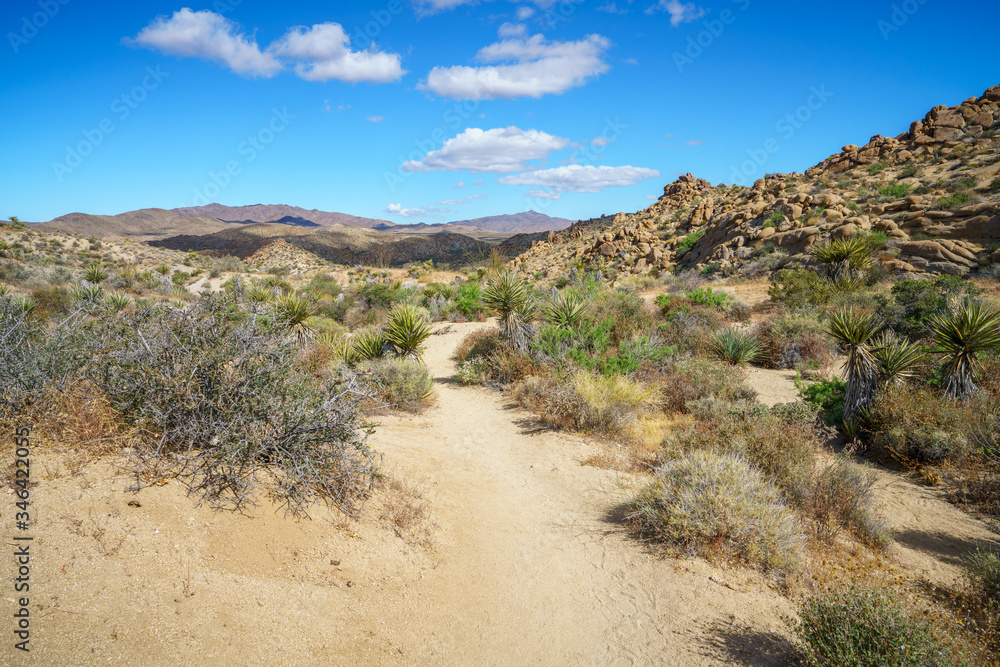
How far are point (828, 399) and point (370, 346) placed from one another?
9407mm

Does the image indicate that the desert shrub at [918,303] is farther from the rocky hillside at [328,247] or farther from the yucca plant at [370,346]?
the rocky hillside at [328,247]

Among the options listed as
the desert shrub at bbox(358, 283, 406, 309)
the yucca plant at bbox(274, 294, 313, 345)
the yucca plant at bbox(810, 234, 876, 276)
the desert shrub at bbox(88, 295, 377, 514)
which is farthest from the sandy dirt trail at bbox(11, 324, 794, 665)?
the yucca plant at bbox(810, 234, 876, 276)

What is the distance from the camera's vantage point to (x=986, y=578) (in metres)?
3.62

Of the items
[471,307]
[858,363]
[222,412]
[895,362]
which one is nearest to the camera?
[222,412]

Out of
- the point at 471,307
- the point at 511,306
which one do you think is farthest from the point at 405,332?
the point at 471,307

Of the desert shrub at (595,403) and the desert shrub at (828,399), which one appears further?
the desert shrub at (828,399)

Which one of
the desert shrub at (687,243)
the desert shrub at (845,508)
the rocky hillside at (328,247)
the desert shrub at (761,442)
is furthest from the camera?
the rocky hillside at (328,247)

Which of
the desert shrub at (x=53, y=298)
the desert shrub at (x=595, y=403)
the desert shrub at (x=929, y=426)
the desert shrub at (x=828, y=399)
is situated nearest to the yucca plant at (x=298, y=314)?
the desert shrub at (x=595, y=403)

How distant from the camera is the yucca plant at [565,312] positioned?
36.3 feet

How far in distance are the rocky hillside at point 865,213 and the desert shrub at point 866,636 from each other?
61.2ft

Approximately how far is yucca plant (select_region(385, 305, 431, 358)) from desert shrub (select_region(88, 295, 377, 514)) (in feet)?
19.4

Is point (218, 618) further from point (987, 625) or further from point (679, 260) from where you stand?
point (679, 260)

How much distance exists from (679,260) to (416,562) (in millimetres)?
27404

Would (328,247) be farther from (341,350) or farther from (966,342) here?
(966,342)
